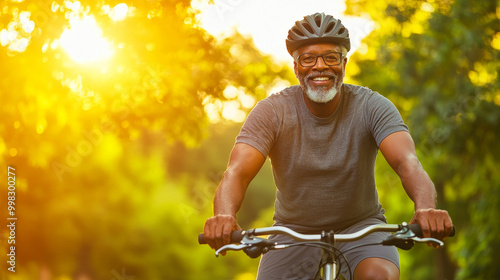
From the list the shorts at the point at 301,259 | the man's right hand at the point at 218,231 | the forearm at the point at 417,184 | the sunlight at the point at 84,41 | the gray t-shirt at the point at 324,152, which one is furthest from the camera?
the sunlight at the point at 84,41

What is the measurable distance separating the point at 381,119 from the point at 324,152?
0.33m

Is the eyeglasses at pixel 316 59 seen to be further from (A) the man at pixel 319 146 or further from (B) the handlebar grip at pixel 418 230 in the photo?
(B) the handlebar grip at pixel 418 230

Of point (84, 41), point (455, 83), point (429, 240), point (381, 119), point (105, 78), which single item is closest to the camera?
point (429, 240)

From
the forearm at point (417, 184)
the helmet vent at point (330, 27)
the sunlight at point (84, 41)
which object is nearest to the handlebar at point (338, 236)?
the forearm at point (417, 184)

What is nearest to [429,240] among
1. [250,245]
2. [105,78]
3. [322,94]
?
[250,245]

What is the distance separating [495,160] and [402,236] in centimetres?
977

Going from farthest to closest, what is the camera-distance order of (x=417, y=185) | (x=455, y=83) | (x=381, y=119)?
(x=455, y=83)
(x=381, y=119)
(x=417, y=185)

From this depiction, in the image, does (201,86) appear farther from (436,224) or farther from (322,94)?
(436,224)

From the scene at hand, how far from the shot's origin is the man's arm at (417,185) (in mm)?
2965

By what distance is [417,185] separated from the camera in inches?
135

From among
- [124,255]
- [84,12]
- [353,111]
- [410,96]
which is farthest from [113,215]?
[353,111]

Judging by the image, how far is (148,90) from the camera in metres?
8.19

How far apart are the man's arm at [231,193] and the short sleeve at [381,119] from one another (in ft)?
1.93

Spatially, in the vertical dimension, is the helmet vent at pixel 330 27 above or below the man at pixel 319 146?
above
